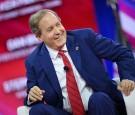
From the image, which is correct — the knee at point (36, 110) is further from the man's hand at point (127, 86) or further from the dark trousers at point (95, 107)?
the man's hand at point (127, 86)

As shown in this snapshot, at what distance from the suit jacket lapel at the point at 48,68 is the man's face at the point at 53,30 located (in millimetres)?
88

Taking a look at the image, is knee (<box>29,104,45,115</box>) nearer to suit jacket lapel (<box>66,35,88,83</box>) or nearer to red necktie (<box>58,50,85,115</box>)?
red necktie (<box>58,50,85,115</box>)

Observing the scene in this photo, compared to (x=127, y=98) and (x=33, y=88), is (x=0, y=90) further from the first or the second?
(x=127, y=98)

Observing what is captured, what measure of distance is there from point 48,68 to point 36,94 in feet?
0.78

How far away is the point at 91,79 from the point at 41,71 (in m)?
0.34

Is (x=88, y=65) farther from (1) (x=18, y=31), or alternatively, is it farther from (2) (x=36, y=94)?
(1) (x=18, y=31)

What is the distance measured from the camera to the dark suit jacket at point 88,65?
2.47m

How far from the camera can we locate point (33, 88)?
7.86 feet

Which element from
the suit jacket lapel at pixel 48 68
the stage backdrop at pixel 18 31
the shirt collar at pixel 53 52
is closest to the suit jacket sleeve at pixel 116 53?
the shirt collar at pixel 53 52

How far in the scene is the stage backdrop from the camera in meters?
4.07

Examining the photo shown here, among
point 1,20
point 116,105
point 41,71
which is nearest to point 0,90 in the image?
point 1,20

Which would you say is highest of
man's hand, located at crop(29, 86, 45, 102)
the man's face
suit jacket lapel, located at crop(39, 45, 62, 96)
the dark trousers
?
the man's face

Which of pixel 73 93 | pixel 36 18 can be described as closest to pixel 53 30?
pixel 36 18

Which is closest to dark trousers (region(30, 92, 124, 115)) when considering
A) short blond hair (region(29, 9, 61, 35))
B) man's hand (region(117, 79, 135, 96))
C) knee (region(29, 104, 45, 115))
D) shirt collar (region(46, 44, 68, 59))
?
knee (region(29, 104, 45, 115))
